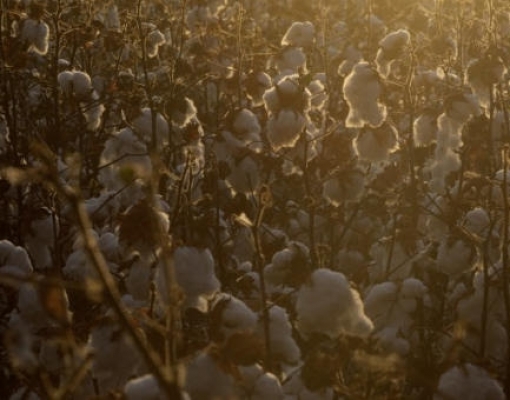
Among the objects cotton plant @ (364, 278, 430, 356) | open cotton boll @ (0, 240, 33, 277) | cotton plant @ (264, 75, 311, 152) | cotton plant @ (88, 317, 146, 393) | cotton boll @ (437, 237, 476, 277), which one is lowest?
cotton plant @ (364, 278, 430, 356)

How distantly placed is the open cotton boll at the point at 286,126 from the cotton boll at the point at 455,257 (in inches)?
32.3

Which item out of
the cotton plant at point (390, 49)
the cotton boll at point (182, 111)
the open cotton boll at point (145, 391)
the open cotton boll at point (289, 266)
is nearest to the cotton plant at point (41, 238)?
the cotton boll at point (182, 111)

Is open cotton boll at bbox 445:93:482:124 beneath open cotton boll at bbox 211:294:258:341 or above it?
above

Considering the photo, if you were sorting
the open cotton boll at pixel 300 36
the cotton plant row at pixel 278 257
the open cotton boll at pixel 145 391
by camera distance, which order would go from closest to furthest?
the open cotton boll at pixel 145 391 → the cotton plant row at pixel 278 257 → the open cotton boll at pixel 300 36

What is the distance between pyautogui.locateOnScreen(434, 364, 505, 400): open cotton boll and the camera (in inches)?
71.7

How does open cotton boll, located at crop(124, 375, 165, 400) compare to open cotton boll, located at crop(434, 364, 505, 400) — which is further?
open cotton boll, located at crop(434, 364, 505, 400)

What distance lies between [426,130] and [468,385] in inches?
74.8

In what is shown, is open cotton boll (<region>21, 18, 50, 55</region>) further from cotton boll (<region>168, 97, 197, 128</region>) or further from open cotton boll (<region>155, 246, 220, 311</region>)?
open cotton boll (<region>155, 246, 220, 311</region>)

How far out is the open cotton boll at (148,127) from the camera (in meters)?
3.63

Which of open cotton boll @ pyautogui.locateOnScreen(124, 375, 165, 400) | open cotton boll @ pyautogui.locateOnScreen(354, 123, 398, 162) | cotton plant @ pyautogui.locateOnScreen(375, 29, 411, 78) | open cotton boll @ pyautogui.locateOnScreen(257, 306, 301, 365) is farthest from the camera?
cotton plant @ pyautogui.locateOnScreen(375, 29, 411, 78)

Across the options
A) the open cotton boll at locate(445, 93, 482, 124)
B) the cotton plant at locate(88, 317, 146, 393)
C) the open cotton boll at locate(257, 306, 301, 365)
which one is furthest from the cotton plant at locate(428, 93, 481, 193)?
the cotton plant at locate(88, 317, 146, 393)

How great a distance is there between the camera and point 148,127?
363cm

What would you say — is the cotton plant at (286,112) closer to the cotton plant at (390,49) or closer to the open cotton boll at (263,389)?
the cotton plant at (390,49)

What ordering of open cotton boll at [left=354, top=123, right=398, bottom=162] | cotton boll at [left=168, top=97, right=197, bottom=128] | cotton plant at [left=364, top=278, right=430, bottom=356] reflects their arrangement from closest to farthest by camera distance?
cotton plant at [left=364, top=278, right=430, bottom=356] < open cotton boll at [left=354, top=123, right=398, bottom=162] < cotton boll at [left=168, top=97, right=197, bottom=128]
